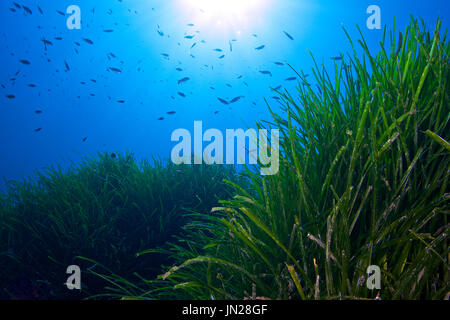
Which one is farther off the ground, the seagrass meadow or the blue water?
the blue water

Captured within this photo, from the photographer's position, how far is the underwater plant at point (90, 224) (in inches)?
125

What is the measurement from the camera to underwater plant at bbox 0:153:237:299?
3178 millimetres

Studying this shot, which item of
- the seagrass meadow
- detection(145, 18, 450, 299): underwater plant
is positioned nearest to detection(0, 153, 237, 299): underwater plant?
the seagrass meadow

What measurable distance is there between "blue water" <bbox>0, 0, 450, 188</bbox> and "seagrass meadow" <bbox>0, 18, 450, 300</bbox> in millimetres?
17784

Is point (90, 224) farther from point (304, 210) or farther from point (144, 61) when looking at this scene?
point (144, 61)

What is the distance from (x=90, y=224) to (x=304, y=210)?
2884 mm

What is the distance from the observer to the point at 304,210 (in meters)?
1.46

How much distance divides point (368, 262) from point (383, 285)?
120mm

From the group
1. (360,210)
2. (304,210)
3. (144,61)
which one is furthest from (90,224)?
(144,61)

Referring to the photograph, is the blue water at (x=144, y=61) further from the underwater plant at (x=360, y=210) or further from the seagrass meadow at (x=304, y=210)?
the underwater plant at (x=360, y=210)

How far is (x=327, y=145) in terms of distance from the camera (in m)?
1.61

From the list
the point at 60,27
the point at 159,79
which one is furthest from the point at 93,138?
the point at 60,27

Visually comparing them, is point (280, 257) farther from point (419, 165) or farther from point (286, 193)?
point (419, 165)

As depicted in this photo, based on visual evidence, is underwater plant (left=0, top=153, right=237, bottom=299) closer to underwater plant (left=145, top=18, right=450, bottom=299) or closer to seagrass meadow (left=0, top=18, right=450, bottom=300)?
seagrass meadow (left=0, top=18, right=450, bottom=300)
